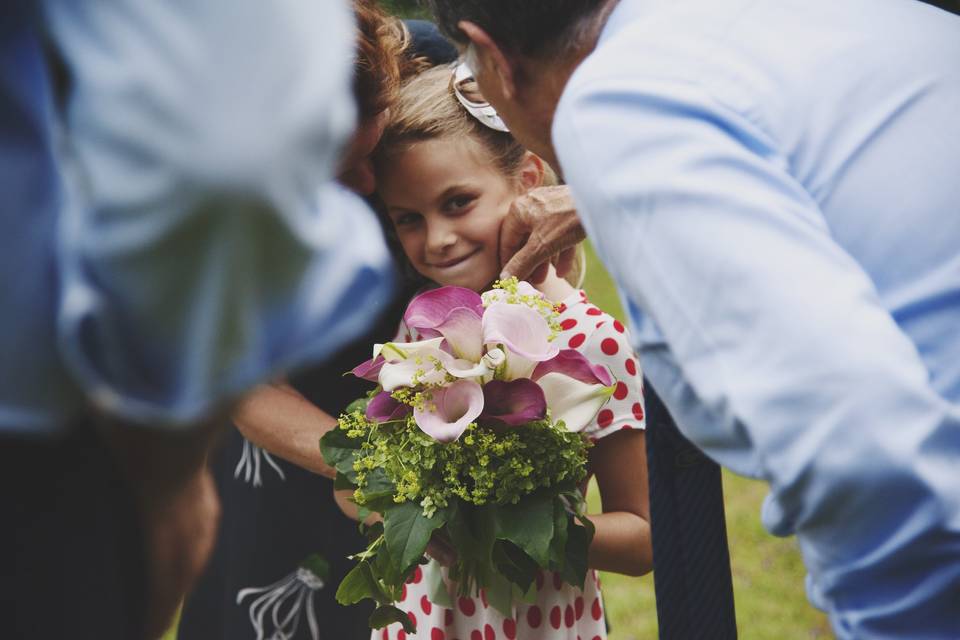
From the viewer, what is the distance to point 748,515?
203 inches

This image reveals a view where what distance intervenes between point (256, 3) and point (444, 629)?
1.92 meters

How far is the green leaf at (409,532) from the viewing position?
1.80 metres

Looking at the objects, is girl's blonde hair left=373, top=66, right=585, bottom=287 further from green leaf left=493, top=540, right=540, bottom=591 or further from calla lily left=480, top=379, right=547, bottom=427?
green leaf left=493, top=540, right=540, bottom=591

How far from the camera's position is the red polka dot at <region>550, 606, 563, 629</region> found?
7.45ft

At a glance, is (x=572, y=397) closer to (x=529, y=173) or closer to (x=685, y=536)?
(x=685, y=536)

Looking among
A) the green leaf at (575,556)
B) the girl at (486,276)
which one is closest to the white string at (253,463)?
the girl at (486,276)

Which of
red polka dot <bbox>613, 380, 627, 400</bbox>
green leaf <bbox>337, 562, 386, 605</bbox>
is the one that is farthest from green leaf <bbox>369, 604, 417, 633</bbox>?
red polka dot <bbox>613, 380, 627, 400</bbox>

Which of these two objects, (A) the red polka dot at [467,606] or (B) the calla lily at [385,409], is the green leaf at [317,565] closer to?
(A) the red polka dot at [467,606]

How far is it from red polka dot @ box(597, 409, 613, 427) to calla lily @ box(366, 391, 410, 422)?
0.55 m

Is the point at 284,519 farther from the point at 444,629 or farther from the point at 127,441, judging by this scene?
the point at 127,441

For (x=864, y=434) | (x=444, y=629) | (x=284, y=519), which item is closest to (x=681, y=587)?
(x=444, y=629)

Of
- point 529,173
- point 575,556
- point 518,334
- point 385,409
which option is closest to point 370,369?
point 385,409

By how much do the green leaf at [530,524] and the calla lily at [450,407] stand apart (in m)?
0.20

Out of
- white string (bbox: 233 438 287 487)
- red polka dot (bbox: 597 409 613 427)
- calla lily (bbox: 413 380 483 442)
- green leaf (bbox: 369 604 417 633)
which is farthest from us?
white string (bbox: 233 438 287 487)
